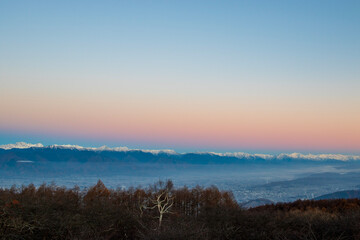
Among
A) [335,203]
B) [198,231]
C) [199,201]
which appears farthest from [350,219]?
[199,201]

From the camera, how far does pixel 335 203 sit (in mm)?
65500

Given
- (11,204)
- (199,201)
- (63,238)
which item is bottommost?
(199,201)

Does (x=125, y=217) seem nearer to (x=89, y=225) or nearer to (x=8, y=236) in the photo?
(x=89, y=225)

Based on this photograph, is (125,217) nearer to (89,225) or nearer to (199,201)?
(89,225)

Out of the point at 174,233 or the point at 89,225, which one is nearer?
the point at 174,233

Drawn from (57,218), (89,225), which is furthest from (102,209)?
(57,218)

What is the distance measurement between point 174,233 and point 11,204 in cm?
1498

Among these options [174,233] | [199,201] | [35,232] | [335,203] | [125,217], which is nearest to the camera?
→ [174,233]

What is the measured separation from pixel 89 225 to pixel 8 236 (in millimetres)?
6721

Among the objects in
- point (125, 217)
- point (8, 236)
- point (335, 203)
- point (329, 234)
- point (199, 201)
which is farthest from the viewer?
point (199, 201)

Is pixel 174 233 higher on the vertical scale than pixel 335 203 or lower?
higher

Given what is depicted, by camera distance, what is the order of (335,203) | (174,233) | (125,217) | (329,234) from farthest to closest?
1. (335,203)
2. (125,217)
3. (329,234)
4. (174,233)

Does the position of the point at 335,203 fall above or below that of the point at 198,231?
below

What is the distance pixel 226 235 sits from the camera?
20.9m
